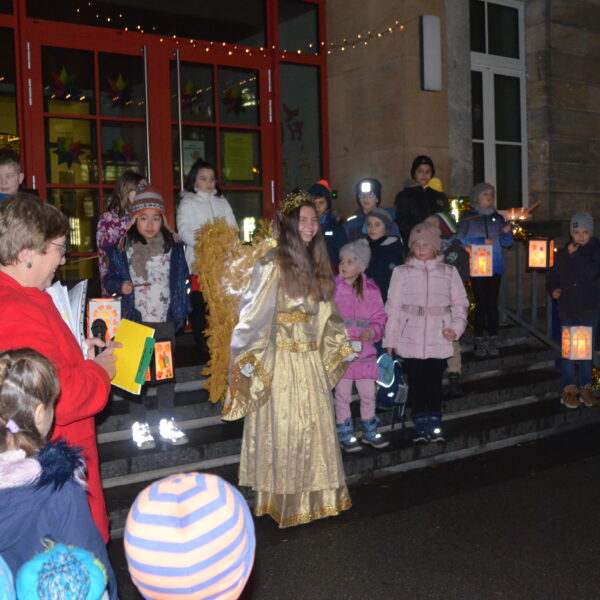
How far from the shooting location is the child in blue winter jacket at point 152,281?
554cm

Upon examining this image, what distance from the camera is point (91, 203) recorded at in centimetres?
797

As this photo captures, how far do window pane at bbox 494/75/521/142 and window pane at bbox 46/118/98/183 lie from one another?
5.74 meters

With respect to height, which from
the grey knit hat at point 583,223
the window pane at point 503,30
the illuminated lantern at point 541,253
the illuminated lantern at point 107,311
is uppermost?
the window pane at point 503,30

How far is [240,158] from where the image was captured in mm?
8930

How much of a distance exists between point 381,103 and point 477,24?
220cm

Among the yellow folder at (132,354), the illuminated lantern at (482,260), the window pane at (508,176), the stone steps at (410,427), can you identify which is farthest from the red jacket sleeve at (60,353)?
the window pane at (508,176)

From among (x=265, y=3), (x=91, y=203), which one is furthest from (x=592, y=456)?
(x=265, y=3)

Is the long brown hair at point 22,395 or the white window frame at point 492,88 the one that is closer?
the long brown hair at point 22,395

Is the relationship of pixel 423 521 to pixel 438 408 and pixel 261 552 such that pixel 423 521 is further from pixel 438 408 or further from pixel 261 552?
pixel 438 408

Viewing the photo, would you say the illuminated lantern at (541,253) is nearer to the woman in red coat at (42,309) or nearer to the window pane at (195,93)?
the window pane at (195,93)

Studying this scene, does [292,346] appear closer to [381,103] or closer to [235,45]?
[235,45]

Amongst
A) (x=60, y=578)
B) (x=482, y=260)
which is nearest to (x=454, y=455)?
(x=482, y=260)

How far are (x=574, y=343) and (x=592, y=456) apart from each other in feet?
4.73

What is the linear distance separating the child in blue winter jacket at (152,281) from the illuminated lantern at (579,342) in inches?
158
